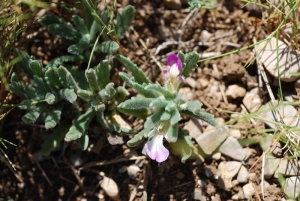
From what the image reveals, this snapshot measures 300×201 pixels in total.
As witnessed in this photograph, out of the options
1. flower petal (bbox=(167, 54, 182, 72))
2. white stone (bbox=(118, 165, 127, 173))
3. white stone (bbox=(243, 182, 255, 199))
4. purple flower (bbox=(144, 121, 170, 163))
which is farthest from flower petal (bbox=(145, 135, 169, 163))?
white stone (bbox=(243, 182, 255, 199))

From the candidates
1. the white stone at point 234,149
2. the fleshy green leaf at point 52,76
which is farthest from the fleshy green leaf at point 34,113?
the white stone at point 234,149

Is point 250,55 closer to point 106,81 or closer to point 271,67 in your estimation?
point 271,67

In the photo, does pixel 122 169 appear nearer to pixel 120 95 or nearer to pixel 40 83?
pixel 120 95

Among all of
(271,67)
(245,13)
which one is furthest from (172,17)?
(271,67)

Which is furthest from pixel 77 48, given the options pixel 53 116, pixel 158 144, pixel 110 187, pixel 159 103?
pixel 110 187

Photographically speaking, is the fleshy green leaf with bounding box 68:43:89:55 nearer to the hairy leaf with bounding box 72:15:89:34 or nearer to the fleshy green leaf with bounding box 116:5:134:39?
the hairy leaf with bounding box 72:15:89:34

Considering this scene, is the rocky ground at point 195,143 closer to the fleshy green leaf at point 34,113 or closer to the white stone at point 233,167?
the white stone at point 233,167
